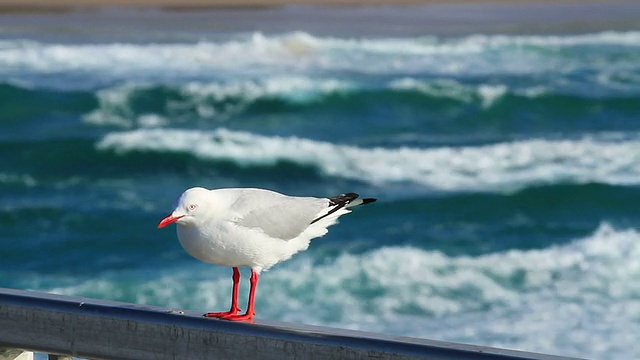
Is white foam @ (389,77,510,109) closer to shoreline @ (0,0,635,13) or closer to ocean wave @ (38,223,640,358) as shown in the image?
ocean wave @ (38,223,640,358)

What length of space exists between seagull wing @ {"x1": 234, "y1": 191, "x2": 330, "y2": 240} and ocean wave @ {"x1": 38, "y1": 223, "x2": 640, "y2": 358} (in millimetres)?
3861

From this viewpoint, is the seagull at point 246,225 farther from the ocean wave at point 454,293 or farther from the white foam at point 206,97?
the white foam at point 206,97

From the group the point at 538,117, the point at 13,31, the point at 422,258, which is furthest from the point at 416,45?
the point at 422,258

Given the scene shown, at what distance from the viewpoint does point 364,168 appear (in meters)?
12.4

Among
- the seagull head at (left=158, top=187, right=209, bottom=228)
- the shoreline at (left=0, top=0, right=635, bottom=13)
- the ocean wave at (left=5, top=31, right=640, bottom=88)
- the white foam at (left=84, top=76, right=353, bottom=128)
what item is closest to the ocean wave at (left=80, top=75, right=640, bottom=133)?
the white foam at (left=84, top=76, right=353, bottom=128)

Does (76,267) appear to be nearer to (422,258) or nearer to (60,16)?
(422,258)

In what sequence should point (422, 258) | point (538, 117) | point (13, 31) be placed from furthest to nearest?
1. point (13, 31)
2. point (538, 117)
3. point (422, 258)

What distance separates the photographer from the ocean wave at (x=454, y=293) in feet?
22.3

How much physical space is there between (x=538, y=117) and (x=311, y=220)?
12.9m

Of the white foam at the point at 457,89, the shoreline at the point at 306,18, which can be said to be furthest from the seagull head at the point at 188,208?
the shoreline at the point at 306,18

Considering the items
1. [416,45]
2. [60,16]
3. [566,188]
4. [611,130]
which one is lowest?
[566,188]

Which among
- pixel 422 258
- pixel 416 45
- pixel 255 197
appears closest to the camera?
pixel 255 197

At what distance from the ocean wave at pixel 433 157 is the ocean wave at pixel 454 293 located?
2.77 m

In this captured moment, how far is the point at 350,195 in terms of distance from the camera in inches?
114
